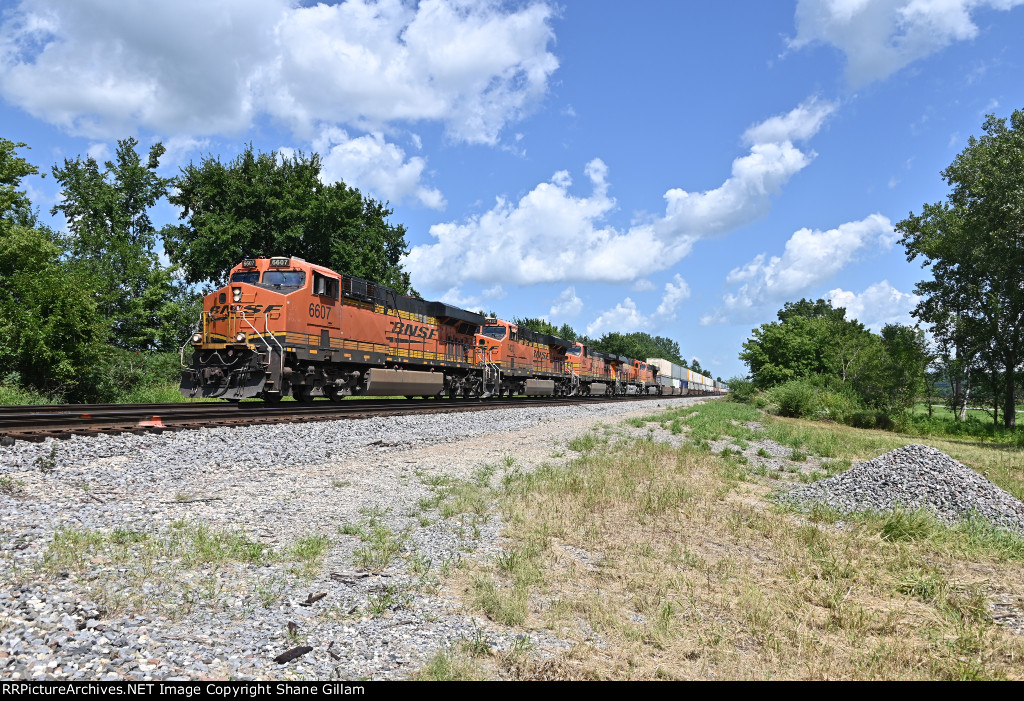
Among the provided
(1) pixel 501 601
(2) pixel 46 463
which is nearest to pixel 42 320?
(2) pixel 46 463

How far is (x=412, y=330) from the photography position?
2044 centimetres

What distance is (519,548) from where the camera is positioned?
506cm

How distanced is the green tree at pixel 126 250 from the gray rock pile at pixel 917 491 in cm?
2512

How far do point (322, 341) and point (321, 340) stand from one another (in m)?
0.06

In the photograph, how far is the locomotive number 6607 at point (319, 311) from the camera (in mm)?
15427

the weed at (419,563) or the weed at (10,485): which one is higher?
the weed at (10,485)

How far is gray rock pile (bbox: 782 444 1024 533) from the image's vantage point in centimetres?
680

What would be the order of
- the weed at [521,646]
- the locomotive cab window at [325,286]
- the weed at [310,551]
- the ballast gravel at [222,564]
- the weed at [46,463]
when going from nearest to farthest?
1. the ballast gravel at [222,564]
2. the weed at [521,646]
3. the weed at [310,551]
4. the weed at [46,463]
5. the locomotive cab window at [325,286]

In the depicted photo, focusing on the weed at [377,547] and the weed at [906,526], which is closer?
the weed at [377,547]

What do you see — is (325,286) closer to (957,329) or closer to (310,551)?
(310,551)

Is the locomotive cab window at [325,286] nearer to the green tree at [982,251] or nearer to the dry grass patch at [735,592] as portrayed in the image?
the dry grass patch at [735,592]

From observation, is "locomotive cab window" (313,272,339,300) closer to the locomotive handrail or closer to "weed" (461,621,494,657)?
the locomotive handrail

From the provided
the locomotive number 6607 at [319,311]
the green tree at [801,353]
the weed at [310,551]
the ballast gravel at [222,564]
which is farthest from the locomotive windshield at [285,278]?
the green tree at [801,353]
